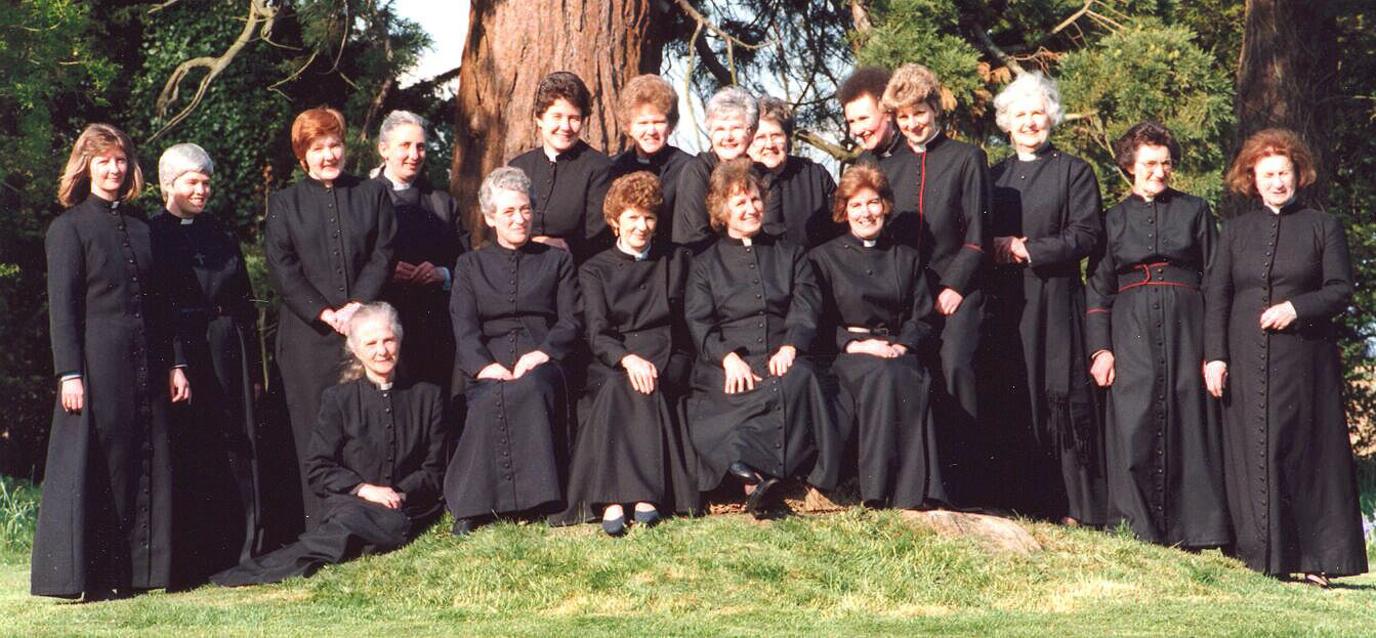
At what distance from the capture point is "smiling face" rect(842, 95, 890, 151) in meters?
8.81

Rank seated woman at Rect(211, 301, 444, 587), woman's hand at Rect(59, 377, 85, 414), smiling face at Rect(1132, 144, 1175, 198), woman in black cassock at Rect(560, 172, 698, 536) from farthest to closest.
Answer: smiling face at Rect(1132, 144, 1175, 198) < seated woman at Rect(211, 301, 444, 587) < woman in black cassock at Rect(560, 172, 698, 536) < woman's hand at Rect(59, 377, 85, 414)

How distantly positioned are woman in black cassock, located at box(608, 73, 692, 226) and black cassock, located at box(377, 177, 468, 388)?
0.91m

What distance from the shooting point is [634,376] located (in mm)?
8242

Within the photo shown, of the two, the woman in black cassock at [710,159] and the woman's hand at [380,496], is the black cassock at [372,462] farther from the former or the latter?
the woman in black cassock at [710,159]

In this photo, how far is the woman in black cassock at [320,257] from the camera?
28.7ft

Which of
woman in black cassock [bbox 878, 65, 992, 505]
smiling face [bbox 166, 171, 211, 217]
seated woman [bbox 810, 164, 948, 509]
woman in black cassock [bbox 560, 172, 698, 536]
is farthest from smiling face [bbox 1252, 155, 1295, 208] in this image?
smiling face [bbox 166, 171, 211, 217]

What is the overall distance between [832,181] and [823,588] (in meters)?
2.35

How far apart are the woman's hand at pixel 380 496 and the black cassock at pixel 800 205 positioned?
2.26 m

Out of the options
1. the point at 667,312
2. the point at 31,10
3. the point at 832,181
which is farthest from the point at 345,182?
the point at 31,10

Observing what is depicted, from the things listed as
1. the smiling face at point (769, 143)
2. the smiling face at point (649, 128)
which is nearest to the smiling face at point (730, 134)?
the smiling face at point (769, 143)

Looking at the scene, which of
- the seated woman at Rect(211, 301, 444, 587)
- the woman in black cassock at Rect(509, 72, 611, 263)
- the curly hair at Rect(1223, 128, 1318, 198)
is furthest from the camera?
the woman in black cassock at Rect(509, 72, 611, 263)

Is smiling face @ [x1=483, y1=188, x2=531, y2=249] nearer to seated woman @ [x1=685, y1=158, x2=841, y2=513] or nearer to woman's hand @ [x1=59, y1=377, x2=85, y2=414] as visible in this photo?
seated woman @ [x1=685, y1=158, x2=841, y2=513]

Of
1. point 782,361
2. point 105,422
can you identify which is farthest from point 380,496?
point 782,361

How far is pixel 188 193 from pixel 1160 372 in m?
4.82
